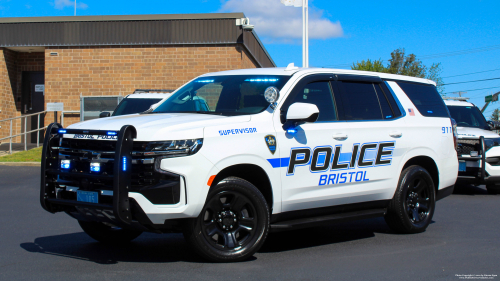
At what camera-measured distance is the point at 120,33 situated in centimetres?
2252

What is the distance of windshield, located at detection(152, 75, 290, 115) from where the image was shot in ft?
19.7

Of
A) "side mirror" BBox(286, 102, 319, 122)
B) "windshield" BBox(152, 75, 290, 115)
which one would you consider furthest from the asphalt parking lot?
"windshield" BBox(152, 75, 290, 115)

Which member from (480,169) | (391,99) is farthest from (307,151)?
(480,169)

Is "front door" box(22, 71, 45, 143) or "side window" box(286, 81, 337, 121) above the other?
"front door" box(22, 71, 45, 143)

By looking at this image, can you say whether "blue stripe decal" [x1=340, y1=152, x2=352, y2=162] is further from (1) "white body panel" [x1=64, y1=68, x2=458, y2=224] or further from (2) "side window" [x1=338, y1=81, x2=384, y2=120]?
(2) "side window" [x1=338, y1=81, x2=384, y2=120]

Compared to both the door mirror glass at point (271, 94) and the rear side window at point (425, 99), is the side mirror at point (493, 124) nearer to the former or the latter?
the rear side window at point (425, 99)

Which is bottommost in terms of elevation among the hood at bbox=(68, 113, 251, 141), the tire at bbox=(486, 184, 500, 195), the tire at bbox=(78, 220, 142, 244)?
the tire at bbox=(486, 184, 500, 195)

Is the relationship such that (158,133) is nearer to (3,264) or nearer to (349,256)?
(3,264)

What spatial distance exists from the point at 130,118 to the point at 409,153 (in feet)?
11.4

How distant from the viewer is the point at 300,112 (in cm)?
562

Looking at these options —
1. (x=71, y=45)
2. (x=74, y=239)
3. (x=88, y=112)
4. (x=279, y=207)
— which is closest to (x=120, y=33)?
(x=71, y=45)

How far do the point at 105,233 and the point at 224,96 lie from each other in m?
2.05

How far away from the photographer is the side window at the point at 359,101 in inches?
257

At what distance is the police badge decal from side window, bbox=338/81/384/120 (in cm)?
112
